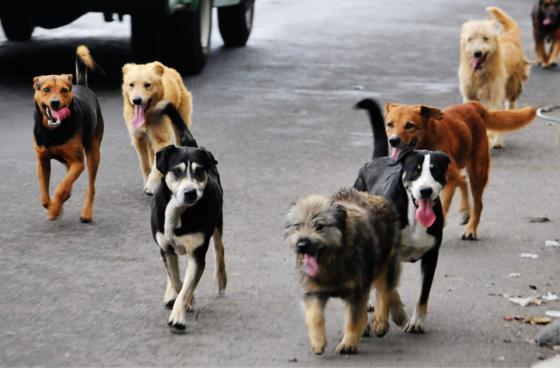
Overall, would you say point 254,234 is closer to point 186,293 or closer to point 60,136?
point 60,136

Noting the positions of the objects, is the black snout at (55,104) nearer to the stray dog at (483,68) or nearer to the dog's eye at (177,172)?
the dog's eye at (177,172)

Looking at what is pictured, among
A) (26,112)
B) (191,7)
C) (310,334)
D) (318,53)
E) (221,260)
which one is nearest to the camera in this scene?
(310,334)

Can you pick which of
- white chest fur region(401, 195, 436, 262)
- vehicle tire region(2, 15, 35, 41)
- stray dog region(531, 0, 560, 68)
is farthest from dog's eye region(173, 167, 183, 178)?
stray dog region(531, 0, 560, 68)

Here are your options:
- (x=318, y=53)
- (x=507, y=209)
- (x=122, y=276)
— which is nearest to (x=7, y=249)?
(x=122, y=276)

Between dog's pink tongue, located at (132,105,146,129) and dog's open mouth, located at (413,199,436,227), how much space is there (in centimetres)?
409

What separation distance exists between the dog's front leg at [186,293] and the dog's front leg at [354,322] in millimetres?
908

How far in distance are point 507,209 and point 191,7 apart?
23.0 feet

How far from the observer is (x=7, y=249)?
8.59 metres

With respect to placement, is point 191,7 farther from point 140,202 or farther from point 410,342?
point 410,342

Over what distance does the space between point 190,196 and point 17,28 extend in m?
13.1

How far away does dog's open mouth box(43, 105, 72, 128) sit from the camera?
9273 mm

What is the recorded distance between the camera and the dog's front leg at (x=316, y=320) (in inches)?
245

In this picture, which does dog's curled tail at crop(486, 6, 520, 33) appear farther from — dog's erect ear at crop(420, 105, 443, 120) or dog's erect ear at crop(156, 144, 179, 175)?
dog's erect ear at crop(156, 144, 179, 175)

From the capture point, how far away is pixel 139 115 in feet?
34.4
